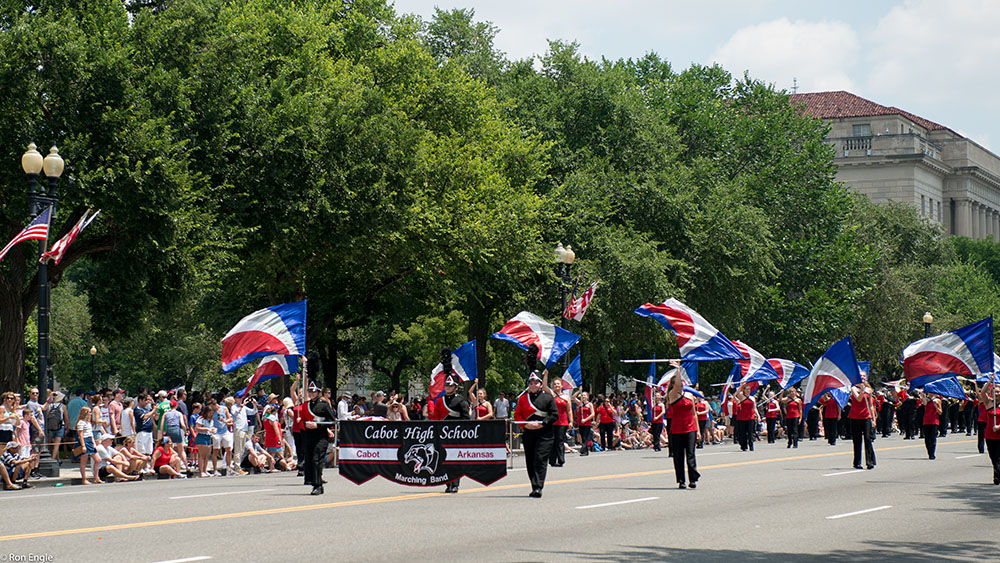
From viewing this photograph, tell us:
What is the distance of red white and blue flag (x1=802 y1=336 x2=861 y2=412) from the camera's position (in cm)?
2580

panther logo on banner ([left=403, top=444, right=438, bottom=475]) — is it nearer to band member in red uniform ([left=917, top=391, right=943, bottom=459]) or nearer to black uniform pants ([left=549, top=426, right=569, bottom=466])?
black uniform pants ([left=549, top=426, right=569, bottom=466])

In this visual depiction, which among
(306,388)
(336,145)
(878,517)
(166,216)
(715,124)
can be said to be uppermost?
(715,124)

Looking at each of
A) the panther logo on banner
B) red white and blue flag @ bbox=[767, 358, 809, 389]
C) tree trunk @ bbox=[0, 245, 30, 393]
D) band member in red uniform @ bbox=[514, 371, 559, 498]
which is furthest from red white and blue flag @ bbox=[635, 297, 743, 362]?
tree trunk @ bbox=[0, 245, 30, 393]

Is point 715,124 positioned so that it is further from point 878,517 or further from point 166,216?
point 878,517

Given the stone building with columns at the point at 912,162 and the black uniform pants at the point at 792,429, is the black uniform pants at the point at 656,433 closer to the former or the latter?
the black uniform pants at the point at 792,429

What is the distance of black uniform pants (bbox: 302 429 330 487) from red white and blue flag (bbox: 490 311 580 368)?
34.0ft

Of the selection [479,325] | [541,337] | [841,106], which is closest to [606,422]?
[541,337]

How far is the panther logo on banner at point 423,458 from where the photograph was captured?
64.4 ft

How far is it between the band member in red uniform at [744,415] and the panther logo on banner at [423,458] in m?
17.3

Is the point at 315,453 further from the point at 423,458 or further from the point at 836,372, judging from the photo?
the point at 836,372

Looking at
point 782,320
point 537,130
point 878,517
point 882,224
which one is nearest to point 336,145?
point 537,130

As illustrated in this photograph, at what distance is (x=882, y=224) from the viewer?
265 ft

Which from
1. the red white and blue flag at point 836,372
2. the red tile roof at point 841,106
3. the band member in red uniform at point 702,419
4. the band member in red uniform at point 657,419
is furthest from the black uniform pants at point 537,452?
the red tile roof at point 841,106

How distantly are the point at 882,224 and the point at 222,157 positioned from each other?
5674 centimetres
